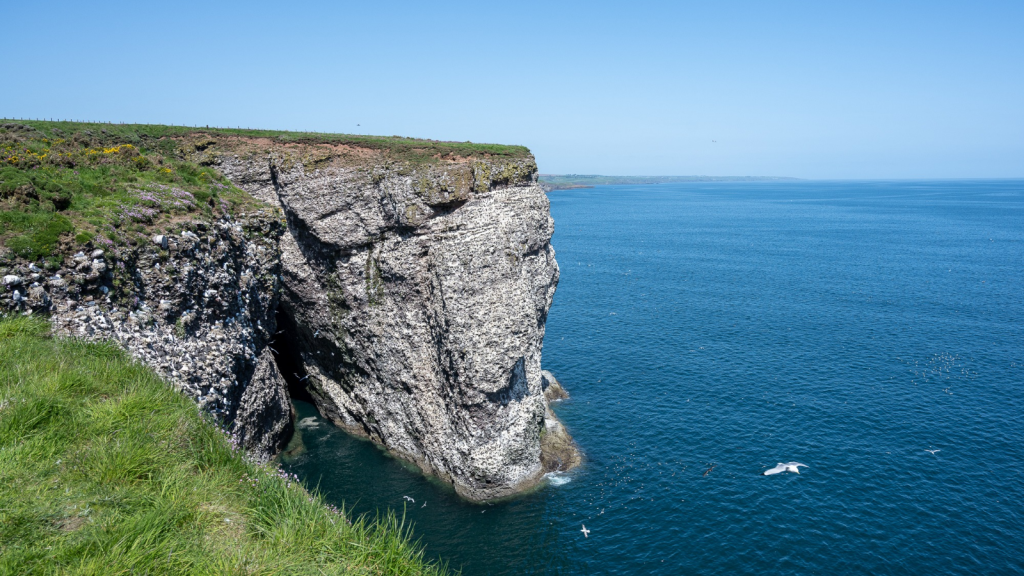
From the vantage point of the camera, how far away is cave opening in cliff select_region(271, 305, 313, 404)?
163 ft

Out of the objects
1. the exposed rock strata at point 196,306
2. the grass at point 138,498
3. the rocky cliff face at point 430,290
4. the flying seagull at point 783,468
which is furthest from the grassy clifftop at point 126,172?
the flying seagull at point 783,468

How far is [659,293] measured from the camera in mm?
89500

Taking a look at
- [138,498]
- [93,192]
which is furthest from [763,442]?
[93,192]

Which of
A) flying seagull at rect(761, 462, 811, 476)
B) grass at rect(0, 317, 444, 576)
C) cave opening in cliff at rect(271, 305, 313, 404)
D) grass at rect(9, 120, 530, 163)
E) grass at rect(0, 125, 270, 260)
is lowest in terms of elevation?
flying seagull at rect(761, 462, 811, 476)

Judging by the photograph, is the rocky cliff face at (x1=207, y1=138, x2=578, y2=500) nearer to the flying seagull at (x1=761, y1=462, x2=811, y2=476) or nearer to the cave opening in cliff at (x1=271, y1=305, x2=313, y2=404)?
the cave opening in cliff at (x1=271, y1=305, x2=313, y2=404)

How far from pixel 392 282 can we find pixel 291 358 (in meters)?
19.0

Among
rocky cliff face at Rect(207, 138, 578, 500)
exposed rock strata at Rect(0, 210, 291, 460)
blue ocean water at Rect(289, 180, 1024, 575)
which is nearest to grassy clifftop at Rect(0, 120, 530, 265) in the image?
exposed rock strata at Rect(0, 210, 291, 460)

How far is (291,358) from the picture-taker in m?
53.0

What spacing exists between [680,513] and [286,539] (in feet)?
106

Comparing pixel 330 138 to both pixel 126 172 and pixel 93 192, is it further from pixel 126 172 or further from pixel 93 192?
pixel 93 192

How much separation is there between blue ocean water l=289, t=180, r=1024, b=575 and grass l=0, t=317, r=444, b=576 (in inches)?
344

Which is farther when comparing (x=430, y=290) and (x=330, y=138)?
(x=330, y=138)

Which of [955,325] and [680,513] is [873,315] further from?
[680,513]

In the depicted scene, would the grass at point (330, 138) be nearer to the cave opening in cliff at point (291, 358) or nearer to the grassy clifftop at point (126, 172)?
the grassy clifftop at point (126, 172)
